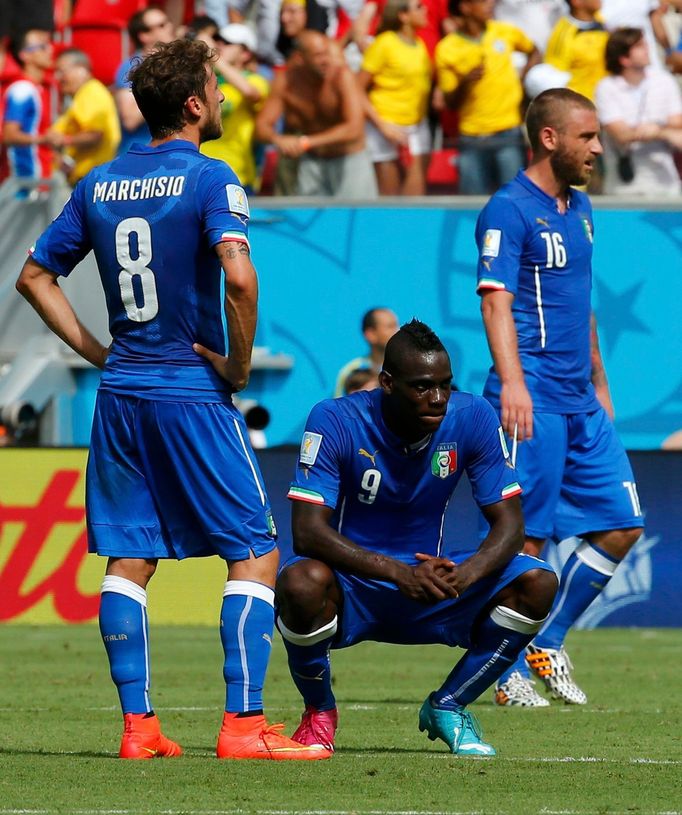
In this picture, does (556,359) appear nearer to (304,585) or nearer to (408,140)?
(304,585)

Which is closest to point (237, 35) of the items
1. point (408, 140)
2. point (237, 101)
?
point (237, 101)

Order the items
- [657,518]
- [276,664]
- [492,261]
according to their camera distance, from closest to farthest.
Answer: [492,261], [276,664], [657,518]

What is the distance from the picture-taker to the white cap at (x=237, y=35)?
14.7 metres

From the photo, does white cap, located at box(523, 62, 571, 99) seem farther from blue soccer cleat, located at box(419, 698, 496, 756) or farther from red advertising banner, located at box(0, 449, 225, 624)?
blue soccer cleat, located at box(419, 698, 496, 756)

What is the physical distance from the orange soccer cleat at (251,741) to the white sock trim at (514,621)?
0.81m

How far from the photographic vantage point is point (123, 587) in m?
5.84

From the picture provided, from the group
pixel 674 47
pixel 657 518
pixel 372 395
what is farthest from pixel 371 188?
pixel 372 395

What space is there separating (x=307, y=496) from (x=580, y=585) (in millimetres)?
2587

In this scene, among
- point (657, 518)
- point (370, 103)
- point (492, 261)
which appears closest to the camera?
point (492, 261)

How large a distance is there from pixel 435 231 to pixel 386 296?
0.72 meters

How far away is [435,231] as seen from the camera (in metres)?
15.1

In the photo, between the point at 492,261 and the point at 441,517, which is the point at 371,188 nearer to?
the point at 492,261

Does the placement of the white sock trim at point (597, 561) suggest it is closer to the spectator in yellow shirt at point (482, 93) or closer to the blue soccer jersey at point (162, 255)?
the blue soccer jersey at point (162, 255)

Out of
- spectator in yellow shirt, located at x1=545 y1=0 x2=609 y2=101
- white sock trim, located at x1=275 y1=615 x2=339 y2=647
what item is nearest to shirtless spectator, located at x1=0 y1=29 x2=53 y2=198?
spectator in yellow shirt, located at x1=545 y1=0 x2=609 y2=101
